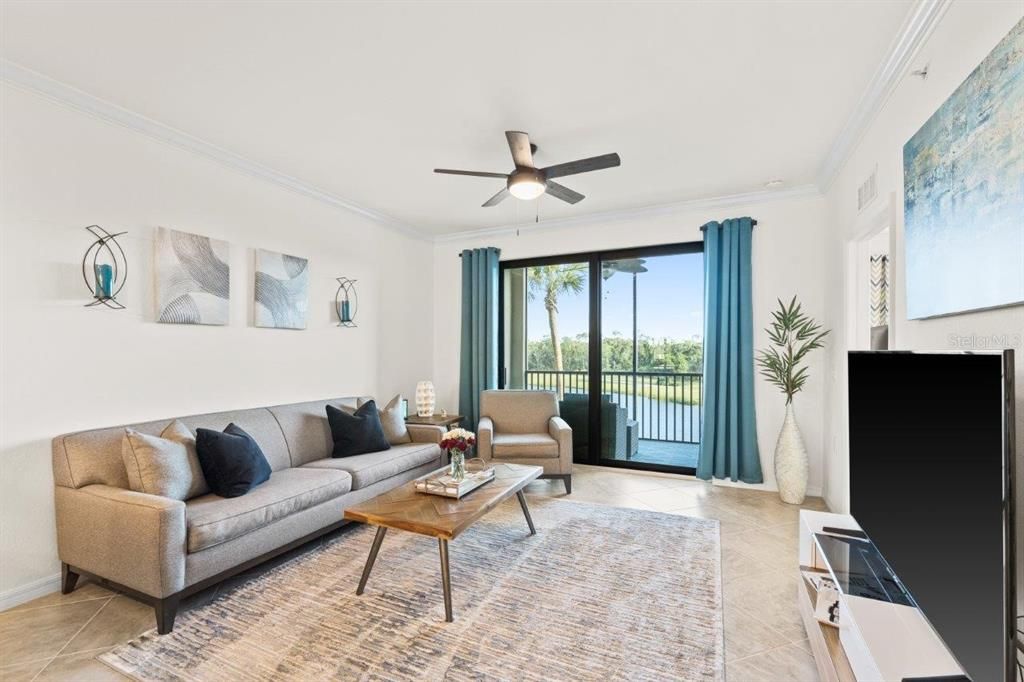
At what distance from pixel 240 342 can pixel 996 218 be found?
4.08m

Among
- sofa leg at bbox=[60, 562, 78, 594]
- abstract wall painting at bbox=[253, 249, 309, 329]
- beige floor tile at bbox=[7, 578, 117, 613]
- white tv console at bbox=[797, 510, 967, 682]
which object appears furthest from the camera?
abstract wall painting at bbox=[253, 249, 309, 329]

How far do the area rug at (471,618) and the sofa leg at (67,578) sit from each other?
31.6 inches

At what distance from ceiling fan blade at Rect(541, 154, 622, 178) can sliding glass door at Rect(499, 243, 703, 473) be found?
2235 mm

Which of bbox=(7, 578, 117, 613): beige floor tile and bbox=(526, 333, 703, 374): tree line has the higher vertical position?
bbox=(526, 333, 703, 374): tree line

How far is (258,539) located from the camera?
8.15 feet

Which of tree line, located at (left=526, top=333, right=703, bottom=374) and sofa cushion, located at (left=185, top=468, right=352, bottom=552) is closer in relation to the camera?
sofa cushion, located at (left=185, top=468, right=352, bottom=552)

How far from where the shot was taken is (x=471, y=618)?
2.16 meters

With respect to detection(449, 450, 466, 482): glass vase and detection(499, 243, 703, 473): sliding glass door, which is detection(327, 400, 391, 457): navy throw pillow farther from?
detection(499, 243, 703, 473): sliding glass door

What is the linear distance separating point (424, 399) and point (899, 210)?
4033 millimetres

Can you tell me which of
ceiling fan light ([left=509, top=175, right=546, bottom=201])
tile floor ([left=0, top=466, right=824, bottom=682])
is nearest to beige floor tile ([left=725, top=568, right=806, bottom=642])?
tile floor ([left=0, top=466, right=824, bottom=682])

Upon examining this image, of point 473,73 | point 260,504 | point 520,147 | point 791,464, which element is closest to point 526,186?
point 520,147

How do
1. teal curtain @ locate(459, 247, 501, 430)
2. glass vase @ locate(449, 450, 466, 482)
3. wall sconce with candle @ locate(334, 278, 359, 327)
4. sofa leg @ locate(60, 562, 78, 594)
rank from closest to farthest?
sofa leg @ locate(60, 562, 78, 594) < glass vase @ locate(449, 450, 466, 482) < wall sconce with candle @ locate(334, 278, 359, 327) < teal curtain @ locate(459, 247, 501, 430)

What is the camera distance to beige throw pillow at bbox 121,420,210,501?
2.33m

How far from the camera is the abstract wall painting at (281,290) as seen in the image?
3.55 meters
